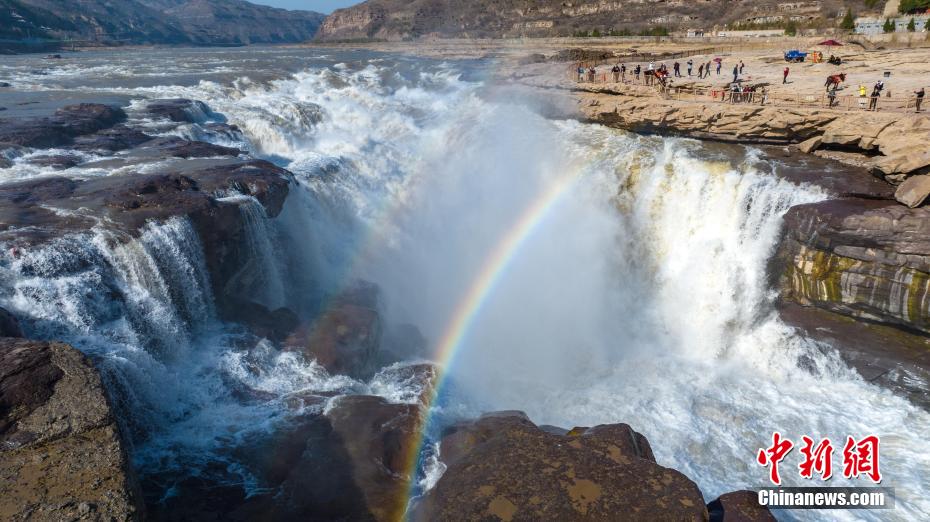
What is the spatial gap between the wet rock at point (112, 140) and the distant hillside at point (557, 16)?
47.0 m

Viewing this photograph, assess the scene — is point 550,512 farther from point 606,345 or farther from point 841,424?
point 606,345

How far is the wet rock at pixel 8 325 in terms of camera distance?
24.0ft

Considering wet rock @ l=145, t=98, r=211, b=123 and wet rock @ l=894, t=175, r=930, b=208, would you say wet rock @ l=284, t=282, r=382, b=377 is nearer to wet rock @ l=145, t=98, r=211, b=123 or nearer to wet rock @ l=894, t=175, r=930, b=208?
wet rock @ l=894, t=175, r=930, b=208

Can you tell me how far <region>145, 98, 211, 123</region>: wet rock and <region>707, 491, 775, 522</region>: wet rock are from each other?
1990 cm

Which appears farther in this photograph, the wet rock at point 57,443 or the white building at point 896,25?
the white building at point 896,25

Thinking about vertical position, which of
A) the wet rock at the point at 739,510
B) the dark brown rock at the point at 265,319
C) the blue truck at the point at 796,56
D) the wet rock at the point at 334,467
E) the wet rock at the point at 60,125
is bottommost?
the wet rock at the point at 334,467

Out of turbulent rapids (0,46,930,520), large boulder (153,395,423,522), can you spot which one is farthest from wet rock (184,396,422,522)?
turbulent rapids (0,46,930,520)

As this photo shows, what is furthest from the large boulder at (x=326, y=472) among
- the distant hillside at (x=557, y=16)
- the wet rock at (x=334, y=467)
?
the distant hillside at (x=557, y=16)

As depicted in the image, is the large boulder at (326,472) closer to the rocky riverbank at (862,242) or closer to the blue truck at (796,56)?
the rocky riverbank at (862,242)

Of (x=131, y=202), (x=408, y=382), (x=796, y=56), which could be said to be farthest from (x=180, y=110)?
(x=796, y=56)

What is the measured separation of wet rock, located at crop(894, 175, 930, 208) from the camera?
36.7 ft

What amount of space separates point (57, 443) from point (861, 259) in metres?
13.9

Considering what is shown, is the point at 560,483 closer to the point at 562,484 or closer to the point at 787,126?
the point at 562,484

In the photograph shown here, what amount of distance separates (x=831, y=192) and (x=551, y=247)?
6995mm
